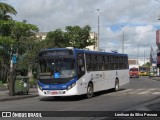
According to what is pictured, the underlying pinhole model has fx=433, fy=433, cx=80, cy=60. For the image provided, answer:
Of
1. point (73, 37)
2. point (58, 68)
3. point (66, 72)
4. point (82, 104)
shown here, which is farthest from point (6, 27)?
point (73, 37)

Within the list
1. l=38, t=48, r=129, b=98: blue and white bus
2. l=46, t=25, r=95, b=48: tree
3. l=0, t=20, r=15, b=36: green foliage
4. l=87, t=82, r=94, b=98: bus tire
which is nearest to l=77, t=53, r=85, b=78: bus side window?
l=38, t=48, r=129, b=98: blue and white bus

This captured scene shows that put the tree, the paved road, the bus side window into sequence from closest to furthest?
1. the paved road
2. the bus side window
3. the tree

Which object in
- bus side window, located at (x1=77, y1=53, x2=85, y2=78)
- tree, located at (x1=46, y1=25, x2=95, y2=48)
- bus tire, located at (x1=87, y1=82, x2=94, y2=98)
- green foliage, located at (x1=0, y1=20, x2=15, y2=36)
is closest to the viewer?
bus side window, located at (x1=77, y1=53, x2=85, y2=78)

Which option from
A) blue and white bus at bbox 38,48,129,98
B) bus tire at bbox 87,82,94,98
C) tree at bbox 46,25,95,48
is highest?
tree at bbox 46,25,95,48

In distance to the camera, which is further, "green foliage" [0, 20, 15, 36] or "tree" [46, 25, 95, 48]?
"tree" [46, 25, 95, 48]

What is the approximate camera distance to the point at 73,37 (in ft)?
183

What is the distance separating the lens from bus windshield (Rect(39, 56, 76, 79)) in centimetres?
2319

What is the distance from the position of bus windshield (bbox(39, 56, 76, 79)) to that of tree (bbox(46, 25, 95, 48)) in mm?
31242

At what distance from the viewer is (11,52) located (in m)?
26.3

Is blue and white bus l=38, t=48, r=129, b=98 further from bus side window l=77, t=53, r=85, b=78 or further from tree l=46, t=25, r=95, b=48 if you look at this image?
tree l=46, t=25, r=95, b=48

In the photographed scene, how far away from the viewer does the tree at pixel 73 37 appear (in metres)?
55.5

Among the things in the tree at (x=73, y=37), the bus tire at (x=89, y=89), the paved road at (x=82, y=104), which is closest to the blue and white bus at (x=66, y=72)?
the bus tire at (x=89, y=89)

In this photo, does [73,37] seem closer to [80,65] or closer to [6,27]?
[6,27]

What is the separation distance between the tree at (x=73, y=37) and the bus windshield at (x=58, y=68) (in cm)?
3124
